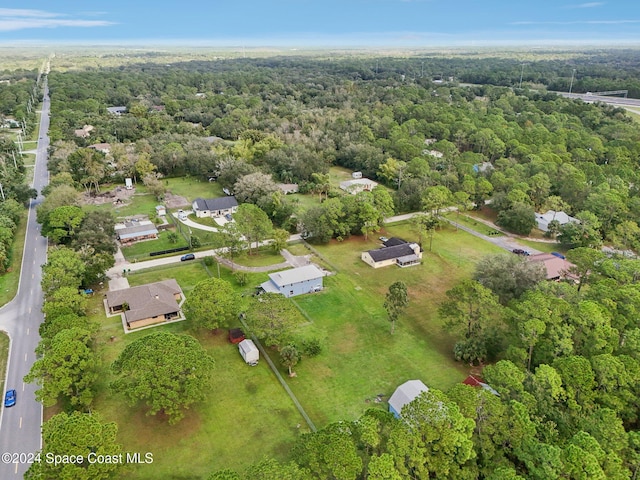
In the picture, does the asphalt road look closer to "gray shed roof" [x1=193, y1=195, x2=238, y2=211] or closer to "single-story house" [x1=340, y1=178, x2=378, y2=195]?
"gray shed roof" [x1=193, y1=195, x2=238, y2=211]

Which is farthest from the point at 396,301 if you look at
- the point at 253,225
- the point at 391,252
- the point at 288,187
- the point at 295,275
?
the point at 288,187

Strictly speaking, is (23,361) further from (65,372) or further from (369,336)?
(369,336)

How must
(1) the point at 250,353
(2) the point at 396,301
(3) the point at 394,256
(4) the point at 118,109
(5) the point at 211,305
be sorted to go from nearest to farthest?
(1) the point at 250,353 → (5) the point at 211,305 → (2) the point at 396,301 → (3) the point at 394,256 → (4) the point at 118,109

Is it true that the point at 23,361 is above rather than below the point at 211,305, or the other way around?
below

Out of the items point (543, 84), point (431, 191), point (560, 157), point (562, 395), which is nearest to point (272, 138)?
point (431, 191)

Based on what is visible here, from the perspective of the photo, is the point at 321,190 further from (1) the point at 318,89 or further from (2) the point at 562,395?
(1) the point at 318,89

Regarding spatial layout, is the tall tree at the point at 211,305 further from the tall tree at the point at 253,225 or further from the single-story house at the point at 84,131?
the single-story house at the point at 84,131
